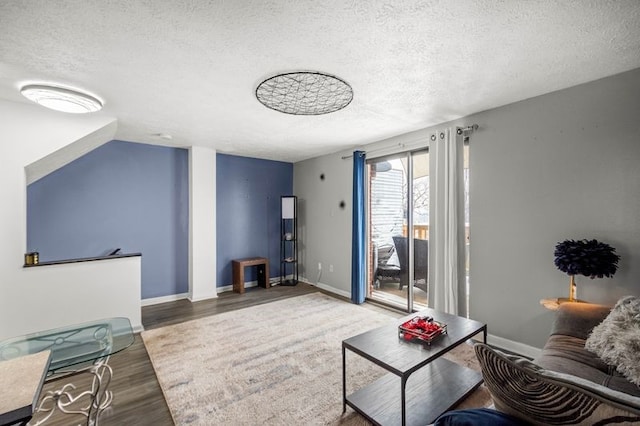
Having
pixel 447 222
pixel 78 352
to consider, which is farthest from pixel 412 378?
pixel 78 352

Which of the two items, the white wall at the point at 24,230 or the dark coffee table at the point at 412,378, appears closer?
the dark coffee table at the point at 412,378

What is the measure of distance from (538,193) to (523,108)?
2.63 ft

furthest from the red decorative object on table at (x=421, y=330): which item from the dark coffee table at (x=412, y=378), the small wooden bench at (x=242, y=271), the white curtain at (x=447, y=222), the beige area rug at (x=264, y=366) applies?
the small wooden bench at (x=242, y=271)

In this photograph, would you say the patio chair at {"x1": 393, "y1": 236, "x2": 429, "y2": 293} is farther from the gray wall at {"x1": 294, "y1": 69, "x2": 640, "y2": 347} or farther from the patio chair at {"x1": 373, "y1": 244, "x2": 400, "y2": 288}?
the gray wall at {"x1": 294, "y1": 69, "x2": 640, "y2": 347}

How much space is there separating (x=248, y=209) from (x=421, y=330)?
4.00 m

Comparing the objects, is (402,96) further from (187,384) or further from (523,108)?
(187,384)

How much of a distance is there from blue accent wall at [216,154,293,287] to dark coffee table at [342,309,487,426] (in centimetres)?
356

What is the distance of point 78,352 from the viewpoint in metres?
1.68

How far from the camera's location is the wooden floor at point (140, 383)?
1.86 m

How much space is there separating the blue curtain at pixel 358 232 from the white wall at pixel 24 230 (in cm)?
315

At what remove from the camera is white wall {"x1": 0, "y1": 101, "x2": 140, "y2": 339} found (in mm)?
2557

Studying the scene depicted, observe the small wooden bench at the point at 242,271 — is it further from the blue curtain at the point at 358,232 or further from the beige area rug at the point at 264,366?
the blue curtain at the point at 358,232

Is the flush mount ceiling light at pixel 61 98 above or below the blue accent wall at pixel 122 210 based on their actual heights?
above

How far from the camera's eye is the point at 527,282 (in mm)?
2631
